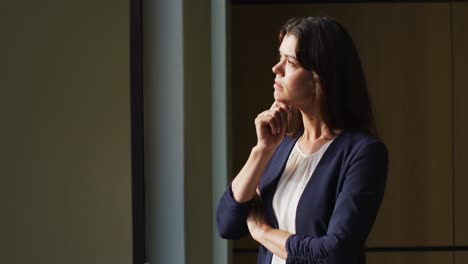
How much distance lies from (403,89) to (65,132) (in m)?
2.27

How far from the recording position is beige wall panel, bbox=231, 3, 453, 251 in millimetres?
3850

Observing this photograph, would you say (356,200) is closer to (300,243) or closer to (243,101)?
(300,243)

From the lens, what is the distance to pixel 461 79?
383 centimetres

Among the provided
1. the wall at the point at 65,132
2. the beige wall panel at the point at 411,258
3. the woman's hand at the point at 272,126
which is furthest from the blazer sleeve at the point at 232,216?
the beige wall panel at the point at 411,258

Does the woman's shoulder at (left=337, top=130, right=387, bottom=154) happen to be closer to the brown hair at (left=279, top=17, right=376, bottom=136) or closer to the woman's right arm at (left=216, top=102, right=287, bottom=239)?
the brown hair at (left=279, top=17, right=376, bottom=136)

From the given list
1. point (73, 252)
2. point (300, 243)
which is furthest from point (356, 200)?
point (73, 252)

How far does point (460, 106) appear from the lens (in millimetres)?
3846

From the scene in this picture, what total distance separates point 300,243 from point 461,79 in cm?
228

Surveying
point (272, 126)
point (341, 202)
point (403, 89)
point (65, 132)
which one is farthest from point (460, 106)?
point (65, 132)

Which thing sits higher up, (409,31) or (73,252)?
(409,31)

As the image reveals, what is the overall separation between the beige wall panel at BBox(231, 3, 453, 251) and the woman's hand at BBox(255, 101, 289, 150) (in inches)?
75.2

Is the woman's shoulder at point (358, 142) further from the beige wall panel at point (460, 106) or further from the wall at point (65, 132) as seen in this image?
the beige wall panel at point (460, 106)

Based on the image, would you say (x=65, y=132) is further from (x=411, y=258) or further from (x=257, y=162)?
(x=411, y=258)

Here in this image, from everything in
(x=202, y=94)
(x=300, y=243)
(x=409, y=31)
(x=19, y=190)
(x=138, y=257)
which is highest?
(x=409, y=31)
